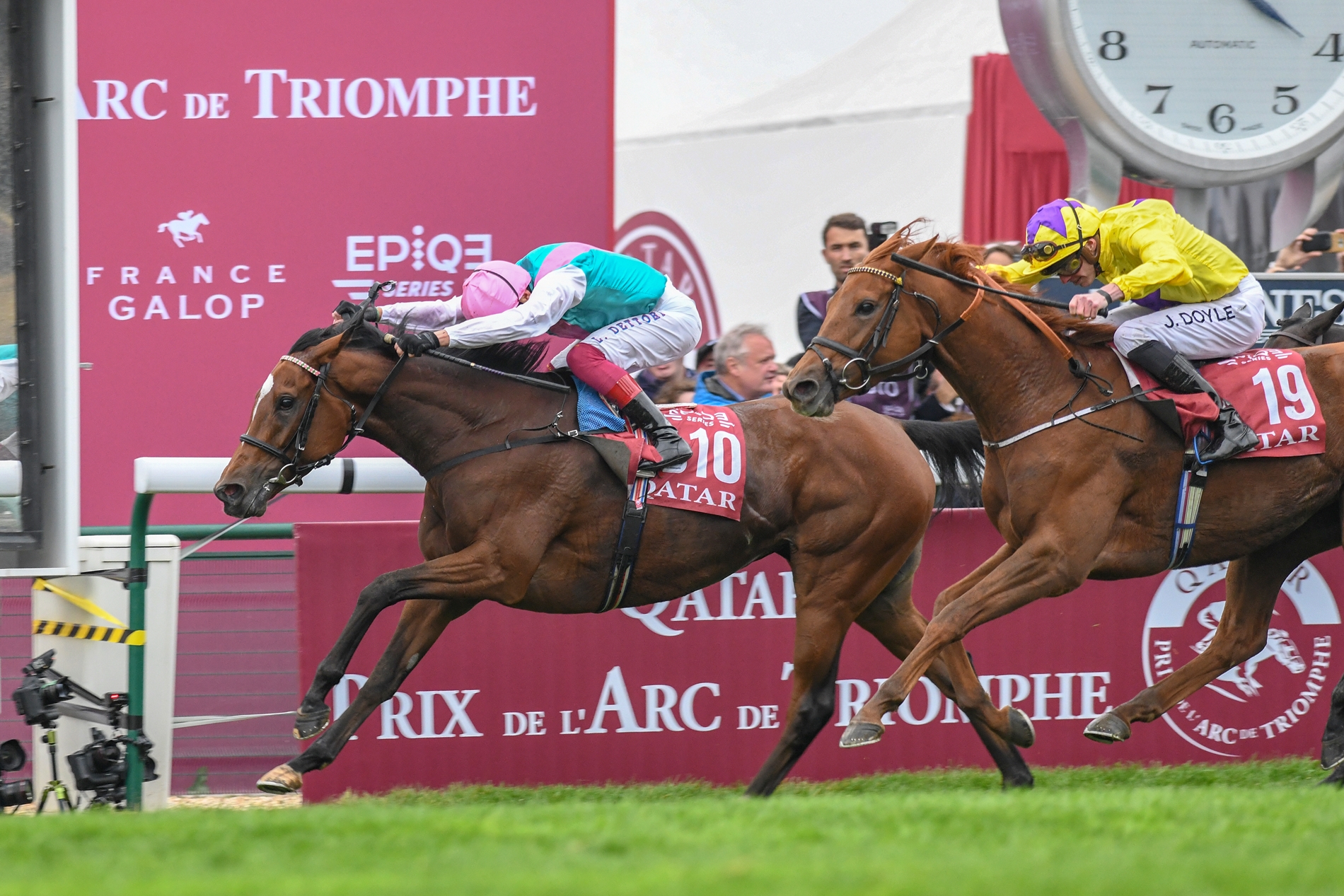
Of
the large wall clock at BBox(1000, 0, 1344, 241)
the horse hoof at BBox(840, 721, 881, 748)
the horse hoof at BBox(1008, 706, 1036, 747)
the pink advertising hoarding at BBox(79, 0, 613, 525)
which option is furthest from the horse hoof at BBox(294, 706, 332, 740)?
the large wall clock at BBox(1000, 0, 1344, 241)

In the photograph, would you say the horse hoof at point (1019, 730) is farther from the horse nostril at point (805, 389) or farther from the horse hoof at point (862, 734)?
the horse nostril at point (805, 389)

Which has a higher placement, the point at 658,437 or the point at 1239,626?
the point at 658,437

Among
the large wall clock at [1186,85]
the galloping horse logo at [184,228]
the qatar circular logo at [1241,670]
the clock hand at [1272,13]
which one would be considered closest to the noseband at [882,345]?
the large wall clock at [1186,85]

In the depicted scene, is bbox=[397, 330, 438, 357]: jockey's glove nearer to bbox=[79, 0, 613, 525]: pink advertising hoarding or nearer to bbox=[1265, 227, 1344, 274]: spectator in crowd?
bbox=[79, 0, 613, 525]: pink advertising hoarding

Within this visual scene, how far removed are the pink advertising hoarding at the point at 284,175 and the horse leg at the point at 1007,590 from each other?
289cm

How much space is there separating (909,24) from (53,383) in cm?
729

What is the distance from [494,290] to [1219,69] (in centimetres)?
348

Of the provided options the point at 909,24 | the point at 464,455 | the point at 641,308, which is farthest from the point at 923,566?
the point at 909,24

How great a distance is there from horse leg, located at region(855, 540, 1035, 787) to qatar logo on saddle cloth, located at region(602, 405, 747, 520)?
0.78 metres

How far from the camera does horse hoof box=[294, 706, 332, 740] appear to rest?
542 cm

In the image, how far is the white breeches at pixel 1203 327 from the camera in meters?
Answer: 5.86

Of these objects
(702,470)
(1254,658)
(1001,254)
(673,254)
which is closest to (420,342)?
(702,470)

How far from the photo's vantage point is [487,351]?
19.7 feet

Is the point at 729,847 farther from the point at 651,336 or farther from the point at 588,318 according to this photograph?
the point at 588,318
